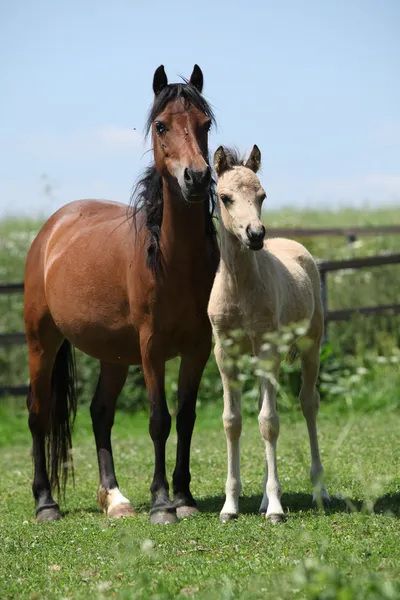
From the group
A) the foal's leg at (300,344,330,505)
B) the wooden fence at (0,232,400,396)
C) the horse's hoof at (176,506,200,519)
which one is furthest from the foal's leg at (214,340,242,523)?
the wooden fence at (0,232,400,396)

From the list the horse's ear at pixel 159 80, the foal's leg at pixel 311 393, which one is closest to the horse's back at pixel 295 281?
the foal's leg at pixel 311 393

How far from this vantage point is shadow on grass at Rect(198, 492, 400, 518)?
19.1ft

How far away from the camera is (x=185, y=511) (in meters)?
6.31

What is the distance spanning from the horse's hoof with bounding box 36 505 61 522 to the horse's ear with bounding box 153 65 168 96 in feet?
10.7

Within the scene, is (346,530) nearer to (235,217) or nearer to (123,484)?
(235,217)

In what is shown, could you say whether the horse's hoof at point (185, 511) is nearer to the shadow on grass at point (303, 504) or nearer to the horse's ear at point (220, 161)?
the shadow on grass at point (303, 504)

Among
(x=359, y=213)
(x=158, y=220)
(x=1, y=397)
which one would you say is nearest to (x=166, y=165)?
(x=158, y=220)

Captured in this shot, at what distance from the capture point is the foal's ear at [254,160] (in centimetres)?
569

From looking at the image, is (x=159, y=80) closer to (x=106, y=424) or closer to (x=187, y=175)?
(x=187, y=175)

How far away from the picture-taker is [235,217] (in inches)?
209

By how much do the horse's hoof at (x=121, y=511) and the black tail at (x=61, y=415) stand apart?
87cm

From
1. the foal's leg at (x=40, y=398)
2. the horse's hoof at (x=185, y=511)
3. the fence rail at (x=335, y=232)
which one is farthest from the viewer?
the fence rail at (x=335, y=232)

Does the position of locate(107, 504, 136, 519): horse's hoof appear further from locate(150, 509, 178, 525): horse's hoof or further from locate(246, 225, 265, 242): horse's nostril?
locate(246, 225, 265, 242): horse's nostril

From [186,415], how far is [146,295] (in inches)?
37.0
